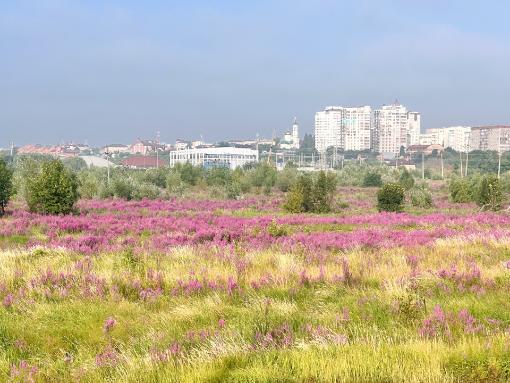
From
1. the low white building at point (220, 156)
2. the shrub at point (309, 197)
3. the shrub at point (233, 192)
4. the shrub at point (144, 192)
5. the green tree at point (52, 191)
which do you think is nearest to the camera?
the green tree at point (52, 191)

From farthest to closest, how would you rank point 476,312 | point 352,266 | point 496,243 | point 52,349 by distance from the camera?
point 496,243 → point 352,266 → point 476,312 → point 52,349

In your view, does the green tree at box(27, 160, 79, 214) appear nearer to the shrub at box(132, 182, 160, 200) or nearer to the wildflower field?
the wildflower field

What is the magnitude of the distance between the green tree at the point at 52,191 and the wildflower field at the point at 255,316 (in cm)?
1377

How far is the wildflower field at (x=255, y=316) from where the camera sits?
14.7ft

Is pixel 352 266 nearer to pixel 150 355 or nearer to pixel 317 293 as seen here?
pixel 317 293

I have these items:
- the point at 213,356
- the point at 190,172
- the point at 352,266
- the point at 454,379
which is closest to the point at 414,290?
the point at 352,266

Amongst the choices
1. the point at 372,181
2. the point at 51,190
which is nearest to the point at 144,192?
the point at 51,190

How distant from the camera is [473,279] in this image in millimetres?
8242

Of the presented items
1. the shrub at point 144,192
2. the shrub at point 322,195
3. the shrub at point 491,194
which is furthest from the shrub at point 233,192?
the shrub at point 491,194

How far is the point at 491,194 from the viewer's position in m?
32.9

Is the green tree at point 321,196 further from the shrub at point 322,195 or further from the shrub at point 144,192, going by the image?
the shrub at point 144,192

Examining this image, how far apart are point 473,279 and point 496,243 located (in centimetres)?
515

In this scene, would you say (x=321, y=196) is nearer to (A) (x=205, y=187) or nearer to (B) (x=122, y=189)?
(B) (x=122, y=189)

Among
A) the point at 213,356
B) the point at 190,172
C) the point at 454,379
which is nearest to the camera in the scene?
the point at 454,379
